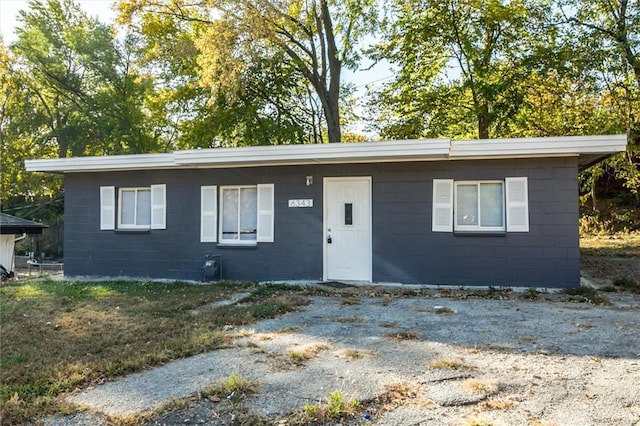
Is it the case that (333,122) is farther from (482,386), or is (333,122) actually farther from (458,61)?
(482,386)

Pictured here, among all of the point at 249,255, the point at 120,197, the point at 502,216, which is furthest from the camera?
the point at 120,197

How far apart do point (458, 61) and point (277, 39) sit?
6.14 meters

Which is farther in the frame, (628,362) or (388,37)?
(388,37)

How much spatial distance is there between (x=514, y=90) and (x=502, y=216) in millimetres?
8037

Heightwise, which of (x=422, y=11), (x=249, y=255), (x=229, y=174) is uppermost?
(x=422, y=11)

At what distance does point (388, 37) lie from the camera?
1595cm

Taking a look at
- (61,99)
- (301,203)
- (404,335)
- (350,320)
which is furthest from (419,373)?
(61,99)

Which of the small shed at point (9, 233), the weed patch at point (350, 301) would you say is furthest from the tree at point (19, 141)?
the weed patch at point (350, 301)

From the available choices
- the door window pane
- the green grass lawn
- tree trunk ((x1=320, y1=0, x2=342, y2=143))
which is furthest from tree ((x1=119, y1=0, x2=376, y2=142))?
the green grass lawn

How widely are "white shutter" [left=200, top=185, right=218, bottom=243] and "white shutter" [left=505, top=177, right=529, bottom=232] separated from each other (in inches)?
219

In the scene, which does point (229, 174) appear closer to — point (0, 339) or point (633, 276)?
point (0, 339)

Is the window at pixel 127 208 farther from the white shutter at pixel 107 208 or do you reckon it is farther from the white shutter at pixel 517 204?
the white shutter at pixel 517 204

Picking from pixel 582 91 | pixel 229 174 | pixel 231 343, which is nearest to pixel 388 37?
pixel 582 91

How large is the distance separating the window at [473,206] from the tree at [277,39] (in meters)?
7.68
